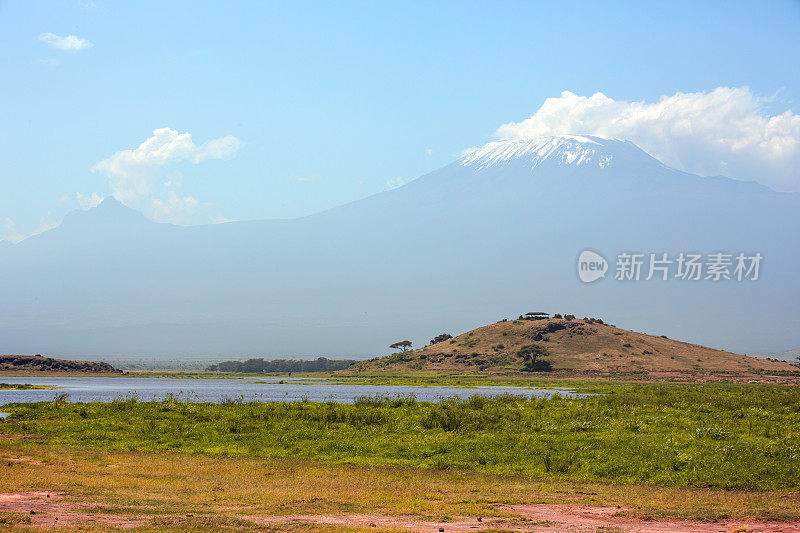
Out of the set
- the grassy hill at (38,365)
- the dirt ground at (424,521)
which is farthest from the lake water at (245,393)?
the grassy hill at (38,365)

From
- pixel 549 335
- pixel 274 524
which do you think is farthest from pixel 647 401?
pixel 549 335

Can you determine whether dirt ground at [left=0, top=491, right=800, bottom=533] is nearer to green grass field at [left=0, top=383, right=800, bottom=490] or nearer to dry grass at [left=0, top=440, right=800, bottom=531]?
dry grass at [left=0, top=440, right=800, bottom=531]

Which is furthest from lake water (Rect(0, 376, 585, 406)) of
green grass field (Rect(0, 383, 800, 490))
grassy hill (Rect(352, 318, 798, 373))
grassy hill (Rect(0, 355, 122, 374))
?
grassy hill (Rect(352, 318, 798, 373))

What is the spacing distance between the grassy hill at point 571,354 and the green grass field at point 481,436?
377 ft

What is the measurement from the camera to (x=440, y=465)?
2906 cm

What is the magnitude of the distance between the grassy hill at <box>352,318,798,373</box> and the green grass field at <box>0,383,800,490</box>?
115029 millimetres

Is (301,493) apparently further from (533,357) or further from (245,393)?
(533,357)

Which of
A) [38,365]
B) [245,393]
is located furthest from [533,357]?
[38,365]

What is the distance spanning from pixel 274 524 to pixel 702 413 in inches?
1443

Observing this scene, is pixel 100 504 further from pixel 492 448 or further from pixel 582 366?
pixel 582 366

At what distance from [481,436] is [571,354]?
14184cm

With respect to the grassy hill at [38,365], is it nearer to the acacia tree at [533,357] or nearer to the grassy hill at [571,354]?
the grassy hill at [571,354]

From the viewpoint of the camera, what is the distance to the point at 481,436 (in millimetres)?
34781

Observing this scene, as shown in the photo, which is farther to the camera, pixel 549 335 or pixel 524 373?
pixel 549 335
